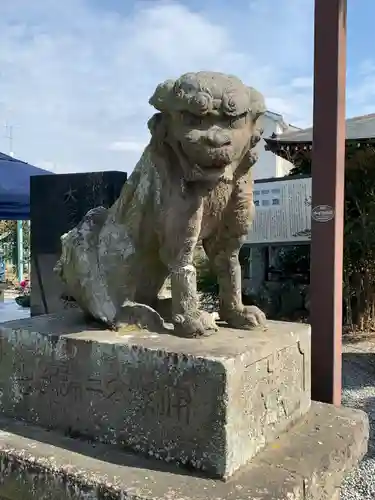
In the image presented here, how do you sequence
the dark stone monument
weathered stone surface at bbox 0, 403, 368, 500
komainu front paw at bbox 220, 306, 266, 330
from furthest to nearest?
the dark stone monument → komainu front paw at bbox 220, 306, 266, 330 → weathered stone surface at bbox 0, 403, 368, 500

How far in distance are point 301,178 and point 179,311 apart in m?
→ 2.77

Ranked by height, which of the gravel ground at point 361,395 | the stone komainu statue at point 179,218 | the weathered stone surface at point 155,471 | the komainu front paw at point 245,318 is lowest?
the gravel ground at point 361,395

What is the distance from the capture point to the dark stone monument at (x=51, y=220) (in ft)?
13.6

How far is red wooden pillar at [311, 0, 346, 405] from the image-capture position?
8.50 feet

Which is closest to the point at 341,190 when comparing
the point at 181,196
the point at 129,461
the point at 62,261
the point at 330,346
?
the point at 330,346

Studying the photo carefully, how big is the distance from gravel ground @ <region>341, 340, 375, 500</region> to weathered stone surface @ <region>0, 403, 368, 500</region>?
2.98ft

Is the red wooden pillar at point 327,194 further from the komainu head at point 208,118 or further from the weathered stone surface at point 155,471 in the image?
the komainu head at point 208,118

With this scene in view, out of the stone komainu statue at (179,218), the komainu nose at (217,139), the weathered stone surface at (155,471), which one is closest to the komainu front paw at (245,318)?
the stone komainu statue at (179,218)

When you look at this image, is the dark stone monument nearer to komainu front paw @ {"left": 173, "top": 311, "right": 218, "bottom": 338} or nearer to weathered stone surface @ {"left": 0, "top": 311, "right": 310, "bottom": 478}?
weathered stone surface @ {"left": 0, "top": 311, "right": 310, "bottom": 478}

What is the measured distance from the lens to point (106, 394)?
5.52ft

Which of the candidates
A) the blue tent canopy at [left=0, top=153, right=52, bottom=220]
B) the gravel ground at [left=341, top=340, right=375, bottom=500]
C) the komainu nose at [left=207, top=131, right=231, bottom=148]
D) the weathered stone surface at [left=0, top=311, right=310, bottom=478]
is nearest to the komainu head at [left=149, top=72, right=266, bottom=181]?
the komainu nose at [left=207, top=131, right=231, bottom=148]

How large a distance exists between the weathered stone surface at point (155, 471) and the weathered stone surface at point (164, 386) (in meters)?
0.05

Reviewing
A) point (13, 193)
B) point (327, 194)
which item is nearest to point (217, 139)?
point (327, 194)

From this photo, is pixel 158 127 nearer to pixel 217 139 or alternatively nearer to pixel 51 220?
pixel 217 139
